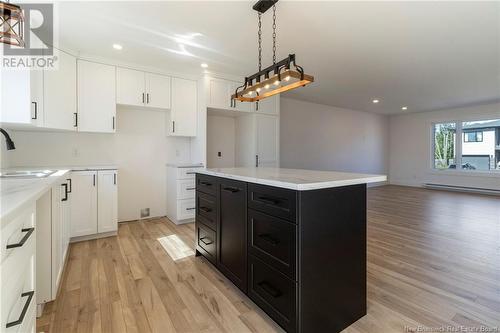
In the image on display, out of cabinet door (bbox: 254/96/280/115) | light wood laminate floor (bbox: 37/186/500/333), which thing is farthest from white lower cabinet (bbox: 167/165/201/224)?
cabinet door (bbox: 254/96/280/115)

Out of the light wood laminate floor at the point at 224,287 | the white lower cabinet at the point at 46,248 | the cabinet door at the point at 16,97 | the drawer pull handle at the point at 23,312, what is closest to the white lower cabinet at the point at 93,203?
the light wood laminate floor at the point at 224,287

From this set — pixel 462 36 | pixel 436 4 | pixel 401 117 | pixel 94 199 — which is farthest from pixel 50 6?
pixel 401 117

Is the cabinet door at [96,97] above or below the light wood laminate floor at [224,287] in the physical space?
above

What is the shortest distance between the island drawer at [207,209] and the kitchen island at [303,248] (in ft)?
1.32

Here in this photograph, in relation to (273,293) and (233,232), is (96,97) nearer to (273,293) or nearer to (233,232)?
(233,232)

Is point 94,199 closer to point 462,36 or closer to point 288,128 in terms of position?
point 288,128

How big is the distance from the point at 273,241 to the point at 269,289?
13.5 inches

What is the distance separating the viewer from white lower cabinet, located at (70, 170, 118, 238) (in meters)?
3.06

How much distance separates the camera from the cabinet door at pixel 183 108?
3.99 m

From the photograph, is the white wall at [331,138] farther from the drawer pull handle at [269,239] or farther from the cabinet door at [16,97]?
the cabinet door at [16,97]

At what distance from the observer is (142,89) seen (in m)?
3.71

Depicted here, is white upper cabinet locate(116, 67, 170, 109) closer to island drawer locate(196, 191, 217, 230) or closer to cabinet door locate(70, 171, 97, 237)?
cabinet door locate(70, 171, 97, 237)

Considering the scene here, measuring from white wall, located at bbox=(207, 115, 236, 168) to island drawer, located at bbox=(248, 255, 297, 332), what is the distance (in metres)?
3.26

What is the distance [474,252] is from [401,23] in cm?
270
